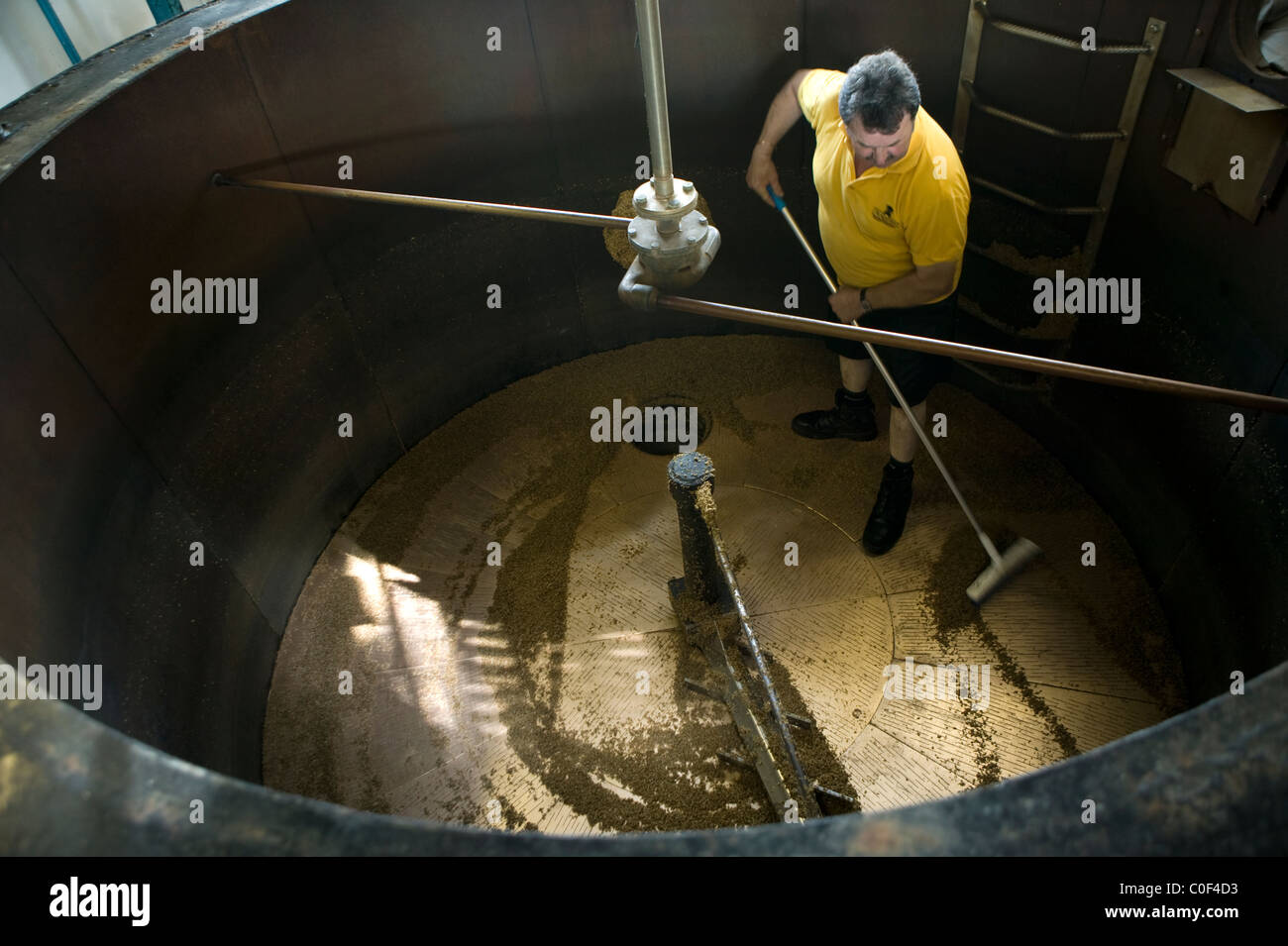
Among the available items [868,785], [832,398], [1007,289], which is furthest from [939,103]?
[868,785]

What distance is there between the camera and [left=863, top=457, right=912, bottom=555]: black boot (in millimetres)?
3770

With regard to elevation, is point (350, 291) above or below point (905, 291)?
above

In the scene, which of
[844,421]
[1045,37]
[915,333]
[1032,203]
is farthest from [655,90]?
[844,421]

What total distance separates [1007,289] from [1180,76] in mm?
1141

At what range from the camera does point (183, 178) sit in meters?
3.12

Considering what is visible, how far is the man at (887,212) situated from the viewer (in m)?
2.85

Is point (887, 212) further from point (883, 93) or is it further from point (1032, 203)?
point (1032, 203)

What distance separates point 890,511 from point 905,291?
1011 mm

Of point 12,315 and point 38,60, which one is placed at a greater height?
point 38,60

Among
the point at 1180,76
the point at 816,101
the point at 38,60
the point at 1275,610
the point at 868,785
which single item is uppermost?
the point at 38,60

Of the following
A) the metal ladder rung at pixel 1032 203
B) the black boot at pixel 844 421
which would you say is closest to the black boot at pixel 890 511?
the black boot at pixel 844 421

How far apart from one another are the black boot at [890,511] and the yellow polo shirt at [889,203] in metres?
0.81

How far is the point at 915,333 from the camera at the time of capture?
3.53 metres

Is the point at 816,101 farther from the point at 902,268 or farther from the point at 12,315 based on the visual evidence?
the point at 12,315
